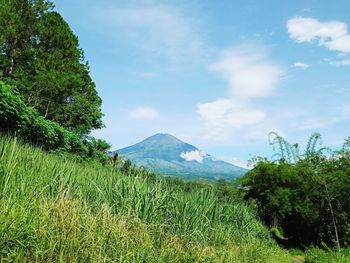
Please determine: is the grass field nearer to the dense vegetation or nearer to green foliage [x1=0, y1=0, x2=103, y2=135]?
the dense vegetation

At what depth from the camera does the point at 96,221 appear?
15.8 ft

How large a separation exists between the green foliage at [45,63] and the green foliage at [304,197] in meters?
12.1

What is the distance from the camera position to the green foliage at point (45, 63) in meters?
22.7

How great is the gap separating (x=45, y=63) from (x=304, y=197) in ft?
56.8

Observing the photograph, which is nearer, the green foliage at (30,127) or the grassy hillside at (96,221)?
the grassy hillside at (96,221)

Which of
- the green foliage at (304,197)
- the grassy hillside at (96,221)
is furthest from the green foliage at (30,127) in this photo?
the green foliage at (304,197)

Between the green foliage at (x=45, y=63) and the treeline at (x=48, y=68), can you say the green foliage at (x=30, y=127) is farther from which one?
the green foliage at (x=45, y=63)

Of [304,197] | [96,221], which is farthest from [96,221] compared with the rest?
[304,197]

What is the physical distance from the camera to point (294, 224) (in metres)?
19.7

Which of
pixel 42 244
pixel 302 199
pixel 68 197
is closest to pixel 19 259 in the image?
pixel 42 244

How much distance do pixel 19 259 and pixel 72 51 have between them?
2436cm

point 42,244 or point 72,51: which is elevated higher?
point 72,51

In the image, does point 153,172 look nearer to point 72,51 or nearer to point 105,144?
point 105,144

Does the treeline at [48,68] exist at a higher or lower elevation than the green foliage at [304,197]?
higher
